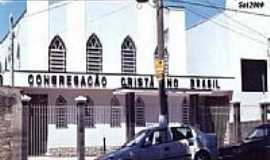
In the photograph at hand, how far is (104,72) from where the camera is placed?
116 feet

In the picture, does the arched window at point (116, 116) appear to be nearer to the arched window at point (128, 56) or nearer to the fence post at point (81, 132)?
the arched window at point (128, 56)

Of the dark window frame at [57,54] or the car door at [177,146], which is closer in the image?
the car door at [177,146]

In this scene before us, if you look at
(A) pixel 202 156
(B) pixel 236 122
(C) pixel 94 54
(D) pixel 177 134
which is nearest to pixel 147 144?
(D) pixel 177 134

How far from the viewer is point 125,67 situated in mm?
36469

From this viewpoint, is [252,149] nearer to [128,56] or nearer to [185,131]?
[185,131]

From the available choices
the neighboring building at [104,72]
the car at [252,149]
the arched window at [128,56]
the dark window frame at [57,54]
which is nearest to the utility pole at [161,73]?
the car at [252,149]

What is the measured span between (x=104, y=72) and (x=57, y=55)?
2731mm

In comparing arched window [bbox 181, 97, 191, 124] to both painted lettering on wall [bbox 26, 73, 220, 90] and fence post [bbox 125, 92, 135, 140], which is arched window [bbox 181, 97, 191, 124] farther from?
fence post [bbox 125, 92, 135, 140]

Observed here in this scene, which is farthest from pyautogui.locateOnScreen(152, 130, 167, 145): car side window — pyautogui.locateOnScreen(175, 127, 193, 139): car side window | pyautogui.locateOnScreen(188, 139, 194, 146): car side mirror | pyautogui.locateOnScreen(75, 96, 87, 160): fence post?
pyautogui.locateOnScreen(75, 96, 87, 160): fence post

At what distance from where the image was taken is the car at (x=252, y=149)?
21.4m

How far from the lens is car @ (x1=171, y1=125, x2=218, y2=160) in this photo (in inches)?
773

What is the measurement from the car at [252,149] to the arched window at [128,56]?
1522cm

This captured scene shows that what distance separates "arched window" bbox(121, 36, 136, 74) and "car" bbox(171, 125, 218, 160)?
16.6 metres

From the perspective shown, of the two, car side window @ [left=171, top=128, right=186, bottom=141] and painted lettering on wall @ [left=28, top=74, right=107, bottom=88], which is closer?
car side window @ [left=171, top=128, right=186, bottom=141]
